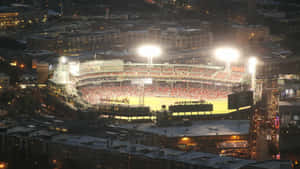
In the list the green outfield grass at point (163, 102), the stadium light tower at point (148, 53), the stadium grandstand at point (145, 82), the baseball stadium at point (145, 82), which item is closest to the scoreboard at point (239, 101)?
the green outfield grass at point (163, 102)

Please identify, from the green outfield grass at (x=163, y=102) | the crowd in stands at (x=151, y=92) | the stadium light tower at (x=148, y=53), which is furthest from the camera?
the stadium light tower at (x=148, y=53)

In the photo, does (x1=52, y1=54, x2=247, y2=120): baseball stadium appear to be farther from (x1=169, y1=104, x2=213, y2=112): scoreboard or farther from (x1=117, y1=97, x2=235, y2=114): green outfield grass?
(x1=169, y1=104, x2=213, y2=112): scoreboard

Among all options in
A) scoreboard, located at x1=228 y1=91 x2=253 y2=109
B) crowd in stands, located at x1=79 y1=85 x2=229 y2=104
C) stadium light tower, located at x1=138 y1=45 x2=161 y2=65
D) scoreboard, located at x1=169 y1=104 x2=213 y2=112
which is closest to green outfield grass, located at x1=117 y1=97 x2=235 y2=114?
crowd in stands, located at x1=79 y1=85 x2=229 y2=104

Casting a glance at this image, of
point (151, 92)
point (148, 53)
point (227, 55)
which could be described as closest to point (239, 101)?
point (151, 92)

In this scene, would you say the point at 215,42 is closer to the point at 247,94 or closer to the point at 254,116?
the point at 247,94

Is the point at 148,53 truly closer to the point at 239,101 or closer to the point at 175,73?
the point at 175,73

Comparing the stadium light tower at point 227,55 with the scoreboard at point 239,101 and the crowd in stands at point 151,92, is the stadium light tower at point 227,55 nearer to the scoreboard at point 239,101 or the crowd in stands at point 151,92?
the crowd in stands at point 151,92

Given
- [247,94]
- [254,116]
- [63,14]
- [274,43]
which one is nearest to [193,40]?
[274,43]
